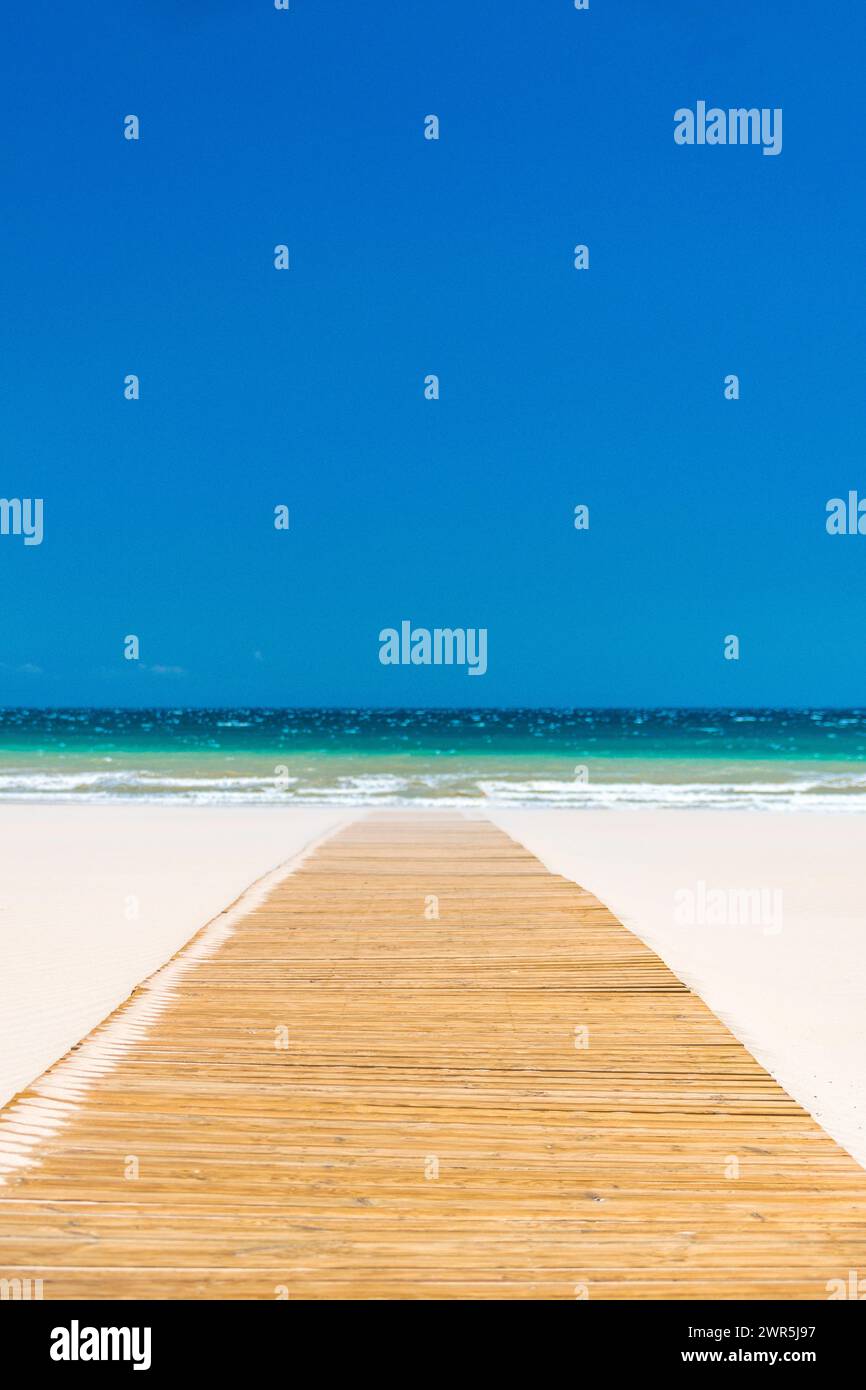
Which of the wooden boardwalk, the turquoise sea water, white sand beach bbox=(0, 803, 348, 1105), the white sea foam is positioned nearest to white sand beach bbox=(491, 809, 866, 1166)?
the wooden boardwalk

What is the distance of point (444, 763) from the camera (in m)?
40.7

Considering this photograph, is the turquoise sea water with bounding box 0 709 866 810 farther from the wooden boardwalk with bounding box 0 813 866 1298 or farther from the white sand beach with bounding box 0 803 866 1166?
the wooden boardwalk with bounding box 0 813 866 1298

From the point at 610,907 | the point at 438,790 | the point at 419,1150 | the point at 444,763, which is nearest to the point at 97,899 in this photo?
the point at 610,907

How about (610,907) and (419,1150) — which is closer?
(419,1150)

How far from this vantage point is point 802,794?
28578 millimetres

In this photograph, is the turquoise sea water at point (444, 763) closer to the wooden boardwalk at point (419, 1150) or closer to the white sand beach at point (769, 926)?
the white sand beach at point (769, 926)

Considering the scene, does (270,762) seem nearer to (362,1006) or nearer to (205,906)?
(205,906)

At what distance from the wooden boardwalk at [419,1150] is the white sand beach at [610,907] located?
83cm

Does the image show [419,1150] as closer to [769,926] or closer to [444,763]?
[769,926]

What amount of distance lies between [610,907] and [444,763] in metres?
30.2

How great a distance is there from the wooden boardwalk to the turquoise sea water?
2018 centimetres

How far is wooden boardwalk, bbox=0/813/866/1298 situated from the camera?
2961mm

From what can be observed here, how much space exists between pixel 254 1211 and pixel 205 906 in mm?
7495

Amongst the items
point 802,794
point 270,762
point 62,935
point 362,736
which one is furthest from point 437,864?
point 362,736
